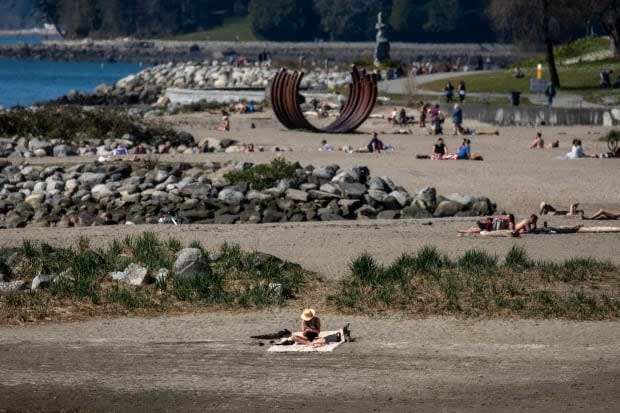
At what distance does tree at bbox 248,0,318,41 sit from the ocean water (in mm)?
14334

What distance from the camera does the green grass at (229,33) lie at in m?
156

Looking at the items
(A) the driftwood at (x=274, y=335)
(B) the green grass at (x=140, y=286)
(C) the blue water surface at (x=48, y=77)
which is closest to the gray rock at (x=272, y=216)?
(B) the green grass at (x=140, y=286)

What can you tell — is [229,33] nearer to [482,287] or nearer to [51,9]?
[51,9]

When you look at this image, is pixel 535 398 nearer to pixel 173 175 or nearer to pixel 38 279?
pixel 38 279

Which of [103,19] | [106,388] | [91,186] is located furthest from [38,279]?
[103,19]

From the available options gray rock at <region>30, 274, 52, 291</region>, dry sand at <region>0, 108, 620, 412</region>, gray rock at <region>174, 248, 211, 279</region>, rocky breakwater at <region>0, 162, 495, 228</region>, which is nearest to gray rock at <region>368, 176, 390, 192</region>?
rocky breakwater at <region>0, 162, 495, 228</region>

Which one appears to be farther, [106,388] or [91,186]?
[91,186]

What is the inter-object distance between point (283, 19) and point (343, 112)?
108136mm

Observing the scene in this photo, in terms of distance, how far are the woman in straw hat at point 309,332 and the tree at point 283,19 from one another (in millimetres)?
133588

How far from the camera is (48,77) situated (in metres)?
123

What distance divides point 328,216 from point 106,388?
11.8 metres

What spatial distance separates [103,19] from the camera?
584 ft

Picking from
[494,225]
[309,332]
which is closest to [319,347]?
[309,332]

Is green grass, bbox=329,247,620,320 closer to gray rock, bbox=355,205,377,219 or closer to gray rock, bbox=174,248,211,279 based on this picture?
gray rock, bbox=174,248,211,279
